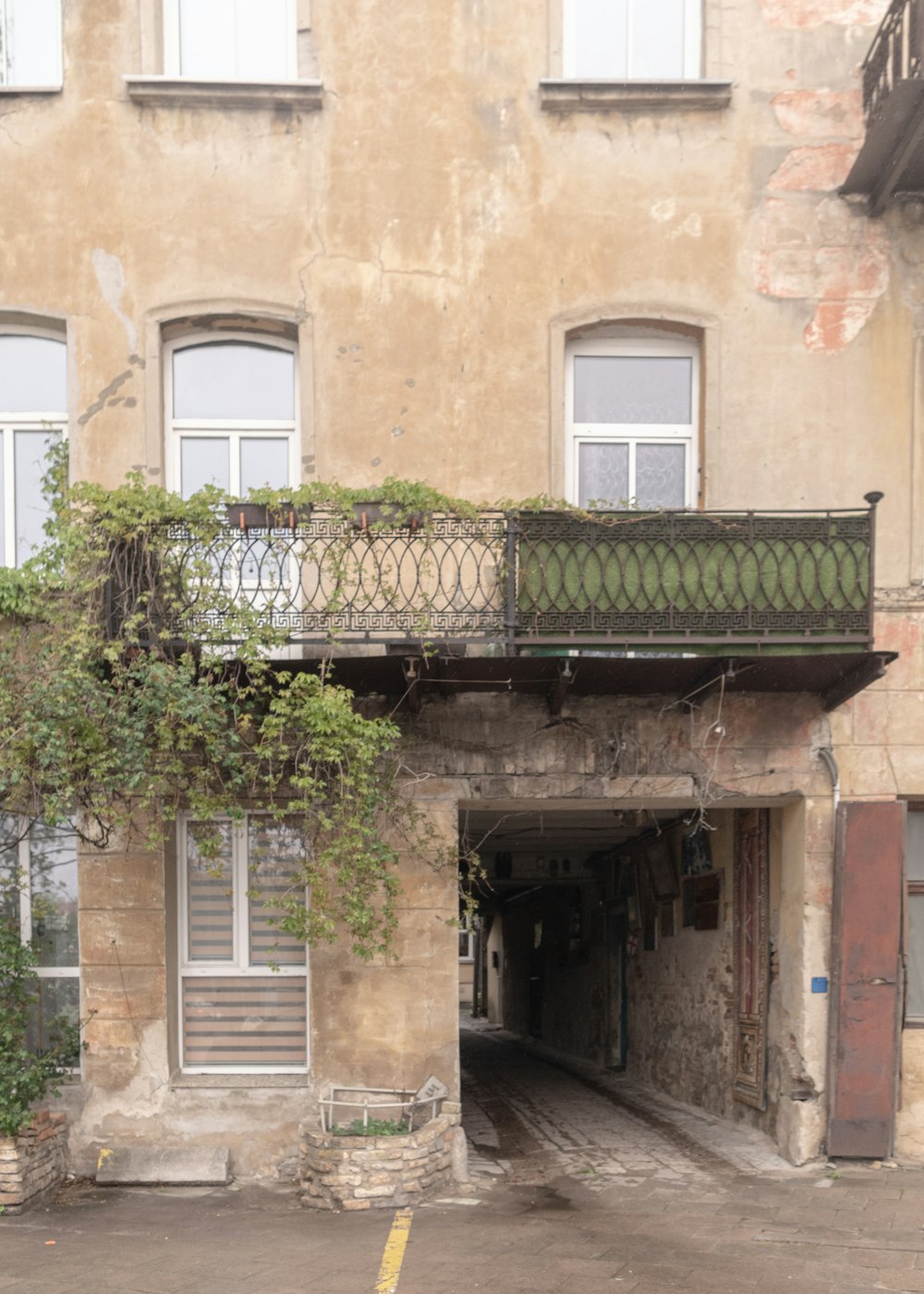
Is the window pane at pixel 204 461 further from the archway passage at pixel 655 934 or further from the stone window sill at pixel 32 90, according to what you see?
the archway passage at pixel 655 934

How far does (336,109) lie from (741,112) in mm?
3136

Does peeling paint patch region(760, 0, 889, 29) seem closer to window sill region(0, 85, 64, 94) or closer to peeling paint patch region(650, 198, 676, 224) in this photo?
peeling paint patch region(650, 198, 676, 224)

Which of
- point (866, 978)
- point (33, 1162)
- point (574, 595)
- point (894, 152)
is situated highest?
point (894, 152)

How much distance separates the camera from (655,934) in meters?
14.2

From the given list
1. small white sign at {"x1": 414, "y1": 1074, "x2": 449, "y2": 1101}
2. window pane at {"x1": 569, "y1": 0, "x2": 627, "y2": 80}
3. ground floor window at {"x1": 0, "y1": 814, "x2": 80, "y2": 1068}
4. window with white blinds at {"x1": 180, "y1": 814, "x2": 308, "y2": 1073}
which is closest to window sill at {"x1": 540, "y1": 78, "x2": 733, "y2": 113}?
window pane at {"x1": 569, "y1": 0, "x2": 627, "y2": 80}

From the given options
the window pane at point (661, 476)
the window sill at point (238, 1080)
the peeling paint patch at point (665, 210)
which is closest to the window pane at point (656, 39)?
the peeling paint patch at point (665, 210)

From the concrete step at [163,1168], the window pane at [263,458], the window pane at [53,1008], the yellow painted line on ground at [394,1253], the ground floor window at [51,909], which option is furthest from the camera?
the window pane at [263,458]

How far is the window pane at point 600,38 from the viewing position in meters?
10.1

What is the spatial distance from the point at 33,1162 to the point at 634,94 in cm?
883

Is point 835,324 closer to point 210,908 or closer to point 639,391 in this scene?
point 639,391

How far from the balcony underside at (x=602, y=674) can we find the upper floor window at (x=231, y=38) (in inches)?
192

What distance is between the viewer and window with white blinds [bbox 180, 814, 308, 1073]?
9680mm

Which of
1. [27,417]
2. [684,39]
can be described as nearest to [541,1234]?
[27,417]

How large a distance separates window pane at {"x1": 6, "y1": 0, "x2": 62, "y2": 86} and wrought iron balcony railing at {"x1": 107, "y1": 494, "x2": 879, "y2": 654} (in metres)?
2.42
